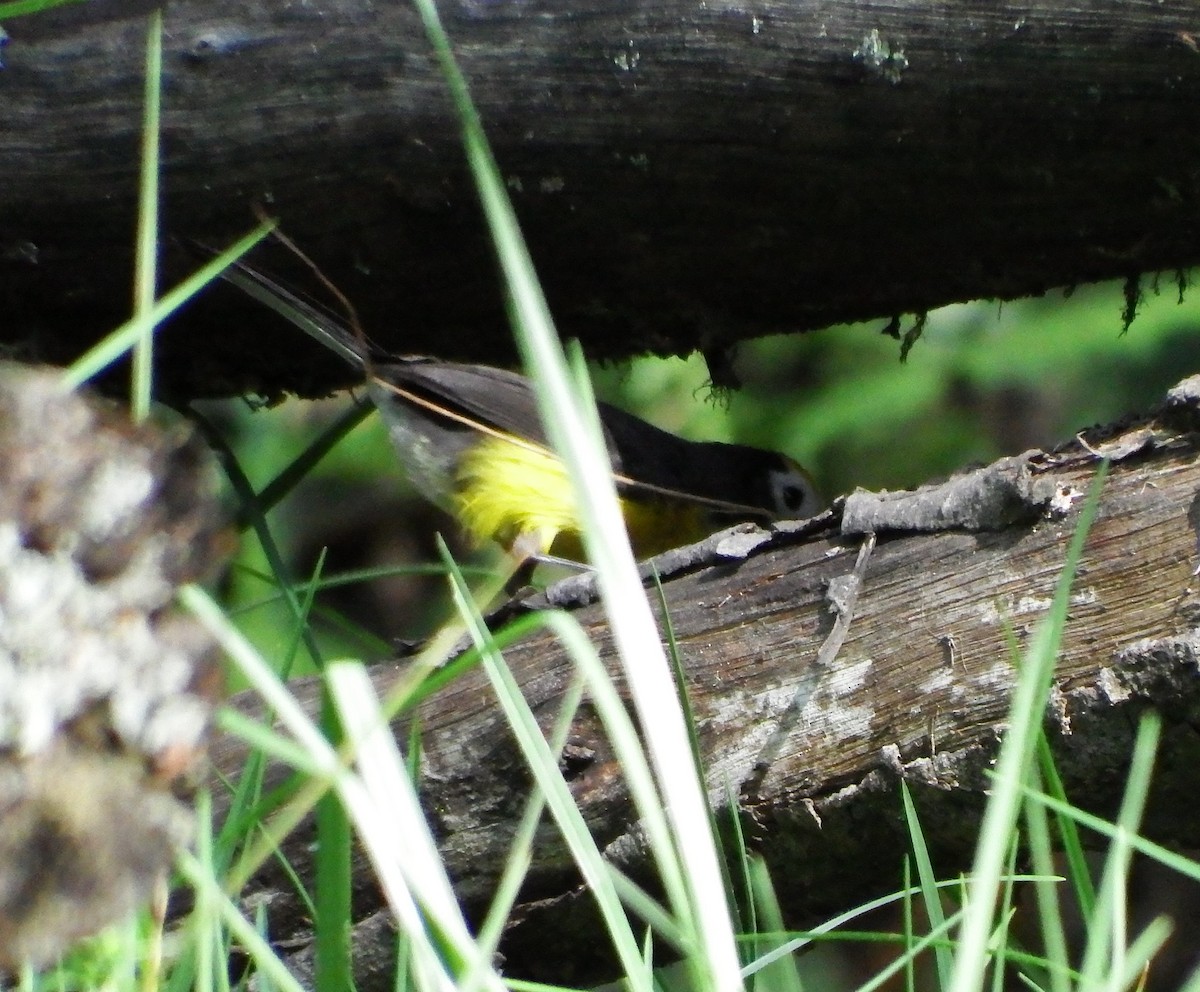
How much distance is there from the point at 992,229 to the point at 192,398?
55.3 inches

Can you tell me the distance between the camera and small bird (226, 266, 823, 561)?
2920mm

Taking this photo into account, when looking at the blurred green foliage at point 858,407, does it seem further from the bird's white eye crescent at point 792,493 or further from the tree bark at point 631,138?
the tree bark at point 631,138

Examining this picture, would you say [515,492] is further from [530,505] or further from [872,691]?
[872,691]

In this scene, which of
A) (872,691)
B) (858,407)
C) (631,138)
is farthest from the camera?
(858,407)

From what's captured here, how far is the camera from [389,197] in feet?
7.09

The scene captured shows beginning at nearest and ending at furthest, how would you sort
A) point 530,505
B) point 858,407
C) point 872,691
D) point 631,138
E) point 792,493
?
1. point 872,691
2. point 631,138
3. point 530,505
4. point 792,493
5. point 858,407

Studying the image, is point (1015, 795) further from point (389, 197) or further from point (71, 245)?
point (71, 245)

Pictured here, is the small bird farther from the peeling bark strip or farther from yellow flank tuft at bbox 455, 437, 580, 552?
the peeling bark strip

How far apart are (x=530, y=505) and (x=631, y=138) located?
4.32 ft

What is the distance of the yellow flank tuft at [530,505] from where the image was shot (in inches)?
128

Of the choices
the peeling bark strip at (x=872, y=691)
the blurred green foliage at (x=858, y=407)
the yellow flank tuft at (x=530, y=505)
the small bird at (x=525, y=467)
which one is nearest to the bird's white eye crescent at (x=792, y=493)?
the small bird at (x=525, y=467)

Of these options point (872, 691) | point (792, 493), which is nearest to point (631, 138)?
point (872, 691)

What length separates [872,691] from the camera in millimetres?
1925

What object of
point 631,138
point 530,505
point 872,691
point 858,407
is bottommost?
point 858,407
